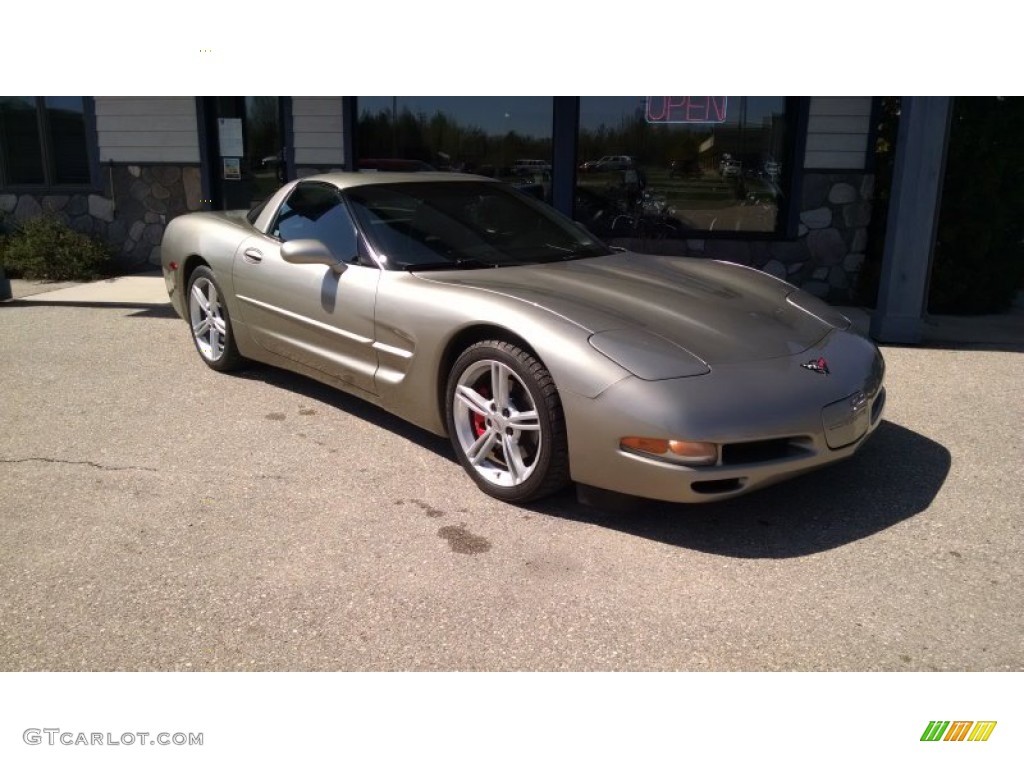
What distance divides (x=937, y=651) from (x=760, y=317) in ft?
5.52

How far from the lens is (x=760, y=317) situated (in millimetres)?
3893

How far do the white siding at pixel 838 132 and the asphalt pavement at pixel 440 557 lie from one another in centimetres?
437

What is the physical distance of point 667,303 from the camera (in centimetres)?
388

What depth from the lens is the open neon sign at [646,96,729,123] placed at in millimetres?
8539

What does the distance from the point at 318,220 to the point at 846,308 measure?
5.70 meters

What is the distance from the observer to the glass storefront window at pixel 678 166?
859 centimetres

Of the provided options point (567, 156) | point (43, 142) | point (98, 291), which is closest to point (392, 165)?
point (567, 156)

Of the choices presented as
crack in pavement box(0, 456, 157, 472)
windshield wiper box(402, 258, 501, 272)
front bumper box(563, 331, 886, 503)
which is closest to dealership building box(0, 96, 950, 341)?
windshield wiper box(402, 258, 501, 272)

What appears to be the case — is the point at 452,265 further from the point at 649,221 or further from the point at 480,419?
the point at 649,221

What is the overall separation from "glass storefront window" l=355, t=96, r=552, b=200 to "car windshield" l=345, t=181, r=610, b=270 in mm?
4088

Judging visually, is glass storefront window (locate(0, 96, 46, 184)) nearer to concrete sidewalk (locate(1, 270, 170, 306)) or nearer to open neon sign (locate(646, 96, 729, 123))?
concrete sidewalk (locate(1, 270, 170, 306))

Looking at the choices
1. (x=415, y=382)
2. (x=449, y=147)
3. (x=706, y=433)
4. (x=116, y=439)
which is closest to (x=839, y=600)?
(x=706, y=433)

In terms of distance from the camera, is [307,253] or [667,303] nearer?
[667,303]
